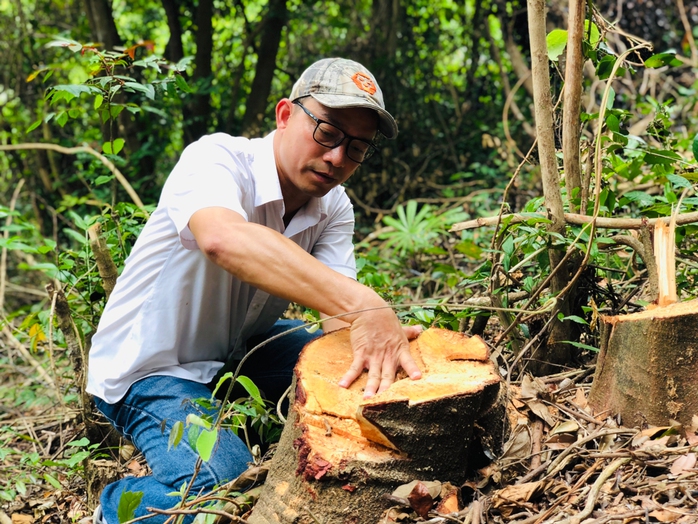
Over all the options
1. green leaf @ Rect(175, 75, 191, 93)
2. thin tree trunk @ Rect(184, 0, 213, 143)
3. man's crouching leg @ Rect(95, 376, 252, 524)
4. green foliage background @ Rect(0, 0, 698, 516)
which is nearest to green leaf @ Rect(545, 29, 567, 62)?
green leaf @ Rect(175, 75, 191, 93)

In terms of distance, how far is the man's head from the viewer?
2.23 m

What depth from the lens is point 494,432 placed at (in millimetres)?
1853

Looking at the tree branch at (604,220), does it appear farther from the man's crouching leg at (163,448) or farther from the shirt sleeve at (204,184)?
the man's crouching leg at (163,448)

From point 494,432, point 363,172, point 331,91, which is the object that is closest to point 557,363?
point 494,432

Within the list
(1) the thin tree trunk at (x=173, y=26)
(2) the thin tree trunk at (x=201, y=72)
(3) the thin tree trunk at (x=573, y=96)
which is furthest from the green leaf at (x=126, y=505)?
(1) the thin tree trunk at (x=173, y=26)

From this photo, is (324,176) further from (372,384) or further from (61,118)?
(61,118)

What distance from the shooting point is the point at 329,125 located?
2.23m

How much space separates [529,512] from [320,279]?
0.84 m

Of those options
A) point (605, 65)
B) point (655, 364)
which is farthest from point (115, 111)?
point (655, 364)

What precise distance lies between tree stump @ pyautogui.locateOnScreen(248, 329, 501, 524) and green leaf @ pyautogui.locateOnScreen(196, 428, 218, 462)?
0.95 ft

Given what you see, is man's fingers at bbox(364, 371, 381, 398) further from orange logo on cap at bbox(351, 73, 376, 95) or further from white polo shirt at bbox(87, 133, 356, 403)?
orange logo on cap at bbox(351, 73, 376, 95)

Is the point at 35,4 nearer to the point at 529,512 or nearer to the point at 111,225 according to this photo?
the point at 111,225

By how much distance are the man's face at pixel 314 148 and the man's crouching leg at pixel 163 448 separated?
864 millimetres

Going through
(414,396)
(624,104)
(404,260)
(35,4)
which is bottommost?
(404,260)
